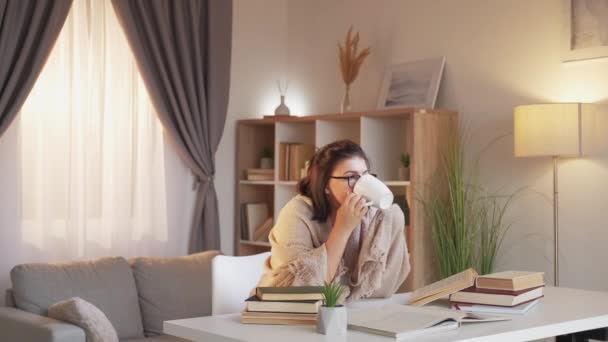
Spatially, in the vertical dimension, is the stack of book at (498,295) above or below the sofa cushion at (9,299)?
above

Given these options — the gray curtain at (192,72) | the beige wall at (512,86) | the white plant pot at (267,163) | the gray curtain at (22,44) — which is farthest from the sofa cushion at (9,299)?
the beige wall at (512,86)

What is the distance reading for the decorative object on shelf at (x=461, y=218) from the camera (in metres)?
4.31

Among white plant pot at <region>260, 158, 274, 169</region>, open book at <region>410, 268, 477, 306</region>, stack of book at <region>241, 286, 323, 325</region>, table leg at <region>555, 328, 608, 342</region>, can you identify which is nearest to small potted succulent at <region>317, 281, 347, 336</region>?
stack of book at <region>241, 286, 323, 325</region>

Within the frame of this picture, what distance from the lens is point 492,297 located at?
2.43 m

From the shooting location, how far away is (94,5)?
4.84m

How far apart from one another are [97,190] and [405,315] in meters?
3.04

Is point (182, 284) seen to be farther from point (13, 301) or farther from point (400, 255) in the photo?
point (400, 255)

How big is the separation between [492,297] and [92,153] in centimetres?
298

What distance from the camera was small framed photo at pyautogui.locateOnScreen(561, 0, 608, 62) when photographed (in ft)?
13.1

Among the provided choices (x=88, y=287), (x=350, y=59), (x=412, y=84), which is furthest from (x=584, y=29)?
(x=88, y=287)

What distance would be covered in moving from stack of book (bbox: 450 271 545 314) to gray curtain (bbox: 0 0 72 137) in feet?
9.22

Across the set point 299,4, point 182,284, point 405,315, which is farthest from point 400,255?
point 299,4

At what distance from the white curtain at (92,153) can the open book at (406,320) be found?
2811mm

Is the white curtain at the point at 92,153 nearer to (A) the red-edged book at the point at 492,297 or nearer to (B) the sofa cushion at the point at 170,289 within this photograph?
(B) the sofa cushion at the point at 170,289
